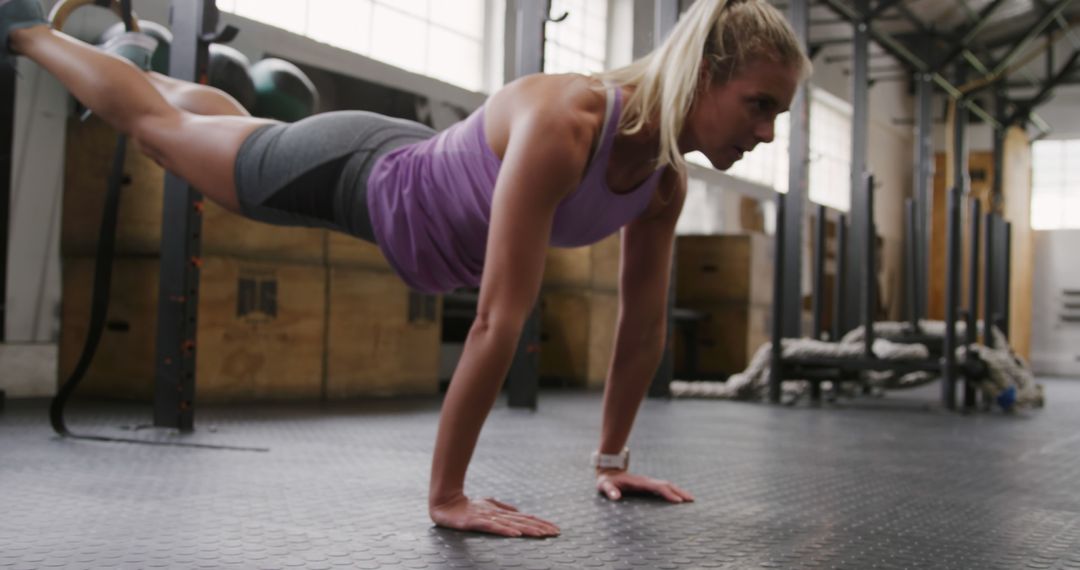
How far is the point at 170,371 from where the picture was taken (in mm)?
2648

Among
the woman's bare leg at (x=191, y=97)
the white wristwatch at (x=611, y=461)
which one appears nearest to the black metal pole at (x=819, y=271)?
the white wristwatch at (x=611, y=461)

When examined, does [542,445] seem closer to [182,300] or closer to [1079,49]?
[182,300]

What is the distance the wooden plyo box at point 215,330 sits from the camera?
11.7 ft

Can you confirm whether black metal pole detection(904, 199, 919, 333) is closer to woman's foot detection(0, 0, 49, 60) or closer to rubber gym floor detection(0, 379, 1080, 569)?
rubber gym floor detection(0, 379, 1080, 569)

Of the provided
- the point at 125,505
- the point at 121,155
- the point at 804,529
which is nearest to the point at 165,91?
the point at 121,155

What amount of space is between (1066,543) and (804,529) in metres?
0.36

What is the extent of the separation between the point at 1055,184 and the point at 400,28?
9941 millimetres

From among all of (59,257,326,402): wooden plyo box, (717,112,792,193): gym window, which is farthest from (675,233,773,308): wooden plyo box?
(59,257,326,402): wooden plyo box

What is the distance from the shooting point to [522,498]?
173cm

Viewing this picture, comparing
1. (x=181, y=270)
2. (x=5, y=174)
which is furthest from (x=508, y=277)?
(x=5, y=174)

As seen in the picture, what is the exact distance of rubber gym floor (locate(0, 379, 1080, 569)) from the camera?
1.26 meters

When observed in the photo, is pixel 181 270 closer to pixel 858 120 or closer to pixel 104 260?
pixel 104 260

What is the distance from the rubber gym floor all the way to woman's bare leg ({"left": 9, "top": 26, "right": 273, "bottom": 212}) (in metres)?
0.51

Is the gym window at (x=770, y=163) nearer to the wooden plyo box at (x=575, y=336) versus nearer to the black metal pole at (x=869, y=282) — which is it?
the wooden plyo box at (x=575, y=336)
